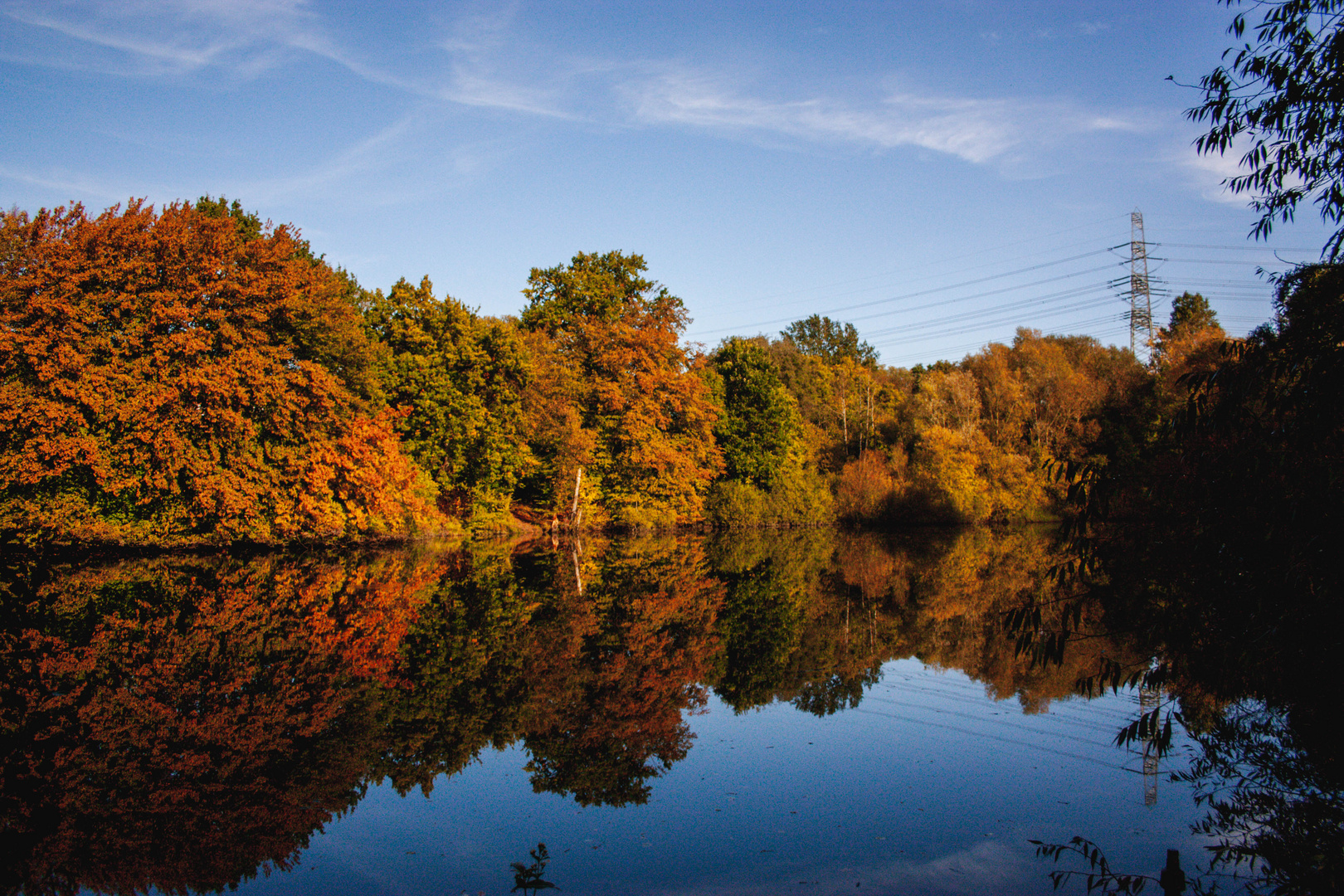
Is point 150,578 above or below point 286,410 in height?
below

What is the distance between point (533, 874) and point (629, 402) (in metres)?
39.4

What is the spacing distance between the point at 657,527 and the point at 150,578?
32.3 metres

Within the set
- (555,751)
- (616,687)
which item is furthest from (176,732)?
(616,687)

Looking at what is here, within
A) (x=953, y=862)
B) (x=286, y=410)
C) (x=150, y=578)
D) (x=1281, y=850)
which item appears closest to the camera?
(x=1281, y=850)

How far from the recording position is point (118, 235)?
28.3m

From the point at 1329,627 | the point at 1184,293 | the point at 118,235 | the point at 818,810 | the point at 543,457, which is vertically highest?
A: the point at 1184,293

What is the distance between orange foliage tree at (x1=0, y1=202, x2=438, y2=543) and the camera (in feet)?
88.3

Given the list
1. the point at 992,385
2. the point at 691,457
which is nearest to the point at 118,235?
the point at 691,457

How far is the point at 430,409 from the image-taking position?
38562mm

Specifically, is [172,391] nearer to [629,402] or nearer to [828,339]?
[629,402]

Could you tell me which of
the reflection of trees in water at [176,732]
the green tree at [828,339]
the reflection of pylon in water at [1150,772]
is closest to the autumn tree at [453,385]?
the reflection of trees in water at [176,732]

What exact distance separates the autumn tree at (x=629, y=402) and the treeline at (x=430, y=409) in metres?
0.17

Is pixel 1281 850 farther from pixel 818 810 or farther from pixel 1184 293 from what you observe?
pixel 1184 293

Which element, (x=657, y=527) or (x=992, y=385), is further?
(x=992, y=385)
